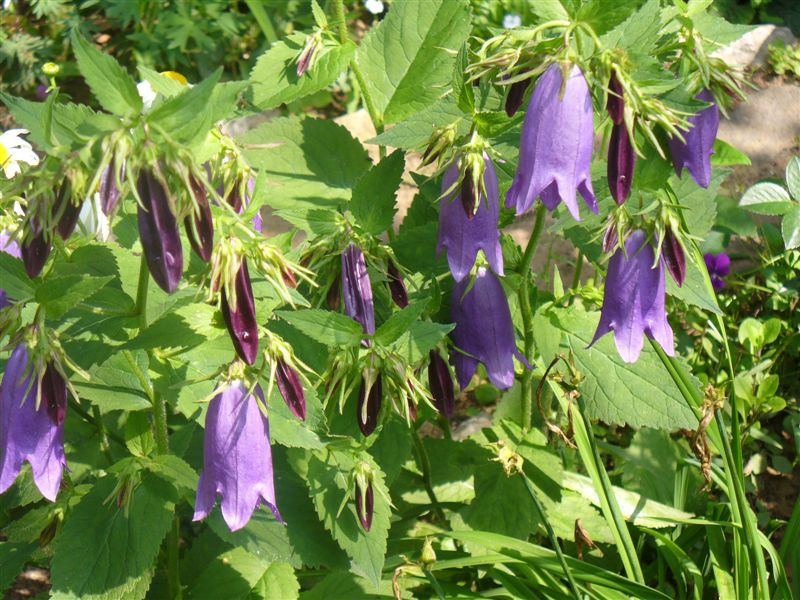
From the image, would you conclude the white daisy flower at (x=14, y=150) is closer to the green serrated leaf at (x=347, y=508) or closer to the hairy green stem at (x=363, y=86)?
the hairy green stem at (x=363, y=86)

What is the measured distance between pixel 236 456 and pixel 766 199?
7.40 ft

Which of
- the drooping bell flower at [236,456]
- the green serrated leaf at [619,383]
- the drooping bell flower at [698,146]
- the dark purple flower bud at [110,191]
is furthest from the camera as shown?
the green serrated leaf at [619,383]

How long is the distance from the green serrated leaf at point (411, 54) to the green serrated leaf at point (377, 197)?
494 millimetres

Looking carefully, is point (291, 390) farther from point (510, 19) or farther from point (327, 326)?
point (510, 19)

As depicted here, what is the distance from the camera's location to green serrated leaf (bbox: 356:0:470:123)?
238 cm

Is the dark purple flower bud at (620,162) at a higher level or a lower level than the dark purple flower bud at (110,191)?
lower

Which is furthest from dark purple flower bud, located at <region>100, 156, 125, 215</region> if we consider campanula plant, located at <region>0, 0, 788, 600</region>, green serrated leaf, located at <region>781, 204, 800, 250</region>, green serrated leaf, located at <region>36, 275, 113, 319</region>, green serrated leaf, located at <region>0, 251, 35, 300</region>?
green serrated leaf, located at <region>781, 204, 800, 250</region>

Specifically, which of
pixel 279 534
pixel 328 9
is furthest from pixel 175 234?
pixel 328 9

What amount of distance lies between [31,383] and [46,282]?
0.17 m

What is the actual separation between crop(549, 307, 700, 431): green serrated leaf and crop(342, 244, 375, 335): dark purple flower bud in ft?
1.84

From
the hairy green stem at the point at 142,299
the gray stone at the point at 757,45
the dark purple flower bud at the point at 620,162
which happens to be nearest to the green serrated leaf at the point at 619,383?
the dark purple flower bud at the point at 620,162

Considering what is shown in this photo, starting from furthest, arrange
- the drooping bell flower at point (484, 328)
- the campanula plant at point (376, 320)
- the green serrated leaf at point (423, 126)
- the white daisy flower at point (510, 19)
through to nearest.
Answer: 1. the white daisy flower at point (510, 19)
2. the drooping bell flower at point (484, 328)
3. the green serrated leaf at point (423, 126)
4. the campanula plant at point (376, 320)

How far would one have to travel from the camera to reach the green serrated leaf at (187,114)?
1.26 meters

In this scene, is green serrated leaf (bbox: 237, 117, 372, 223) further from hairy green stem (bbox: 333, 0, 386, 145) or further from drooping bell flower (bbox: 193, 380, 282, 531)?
drooping bell flower (bbox: 193, 380, 282, 531)
